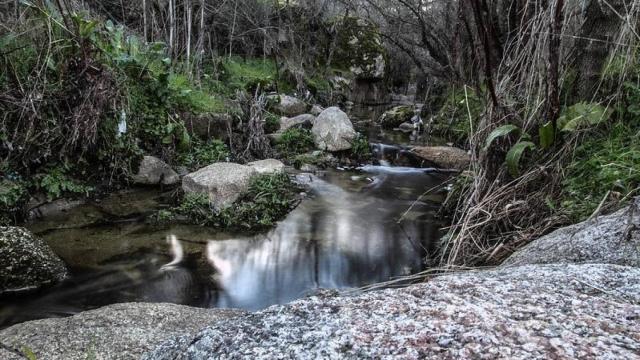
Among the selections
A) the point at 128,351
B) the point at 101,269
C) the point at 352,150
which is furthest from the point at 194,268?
the point at 352,150

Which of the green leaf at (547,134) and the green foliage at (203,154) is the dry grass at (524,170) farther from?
the green foliage at (203,154)

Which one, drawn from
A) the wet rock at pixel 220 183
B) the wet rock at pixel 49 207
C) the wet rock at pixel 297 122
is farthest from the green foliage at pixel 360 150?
the wet rock at pixel 49 207

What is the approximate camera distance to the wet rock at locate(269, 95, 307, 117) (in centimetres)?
908

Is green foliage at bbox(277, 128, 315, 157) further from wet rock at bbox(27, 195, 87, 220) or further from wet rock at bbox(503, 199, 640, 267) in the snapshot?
wet rock at bbox(503, 199, 640, 267)

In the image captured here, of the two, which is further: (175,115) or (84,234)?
(175,115)

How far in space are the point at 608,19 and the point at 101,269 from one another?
13.9ft

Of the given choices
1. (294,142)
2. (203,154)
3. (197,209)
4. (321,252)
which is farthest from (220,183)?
(294,142)

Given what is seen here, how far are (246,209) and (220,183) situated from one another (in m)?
0.47

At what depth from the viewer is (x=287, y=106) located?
9.30 m

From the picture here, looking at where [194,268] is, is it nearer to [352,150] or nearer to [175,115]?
[175,115]

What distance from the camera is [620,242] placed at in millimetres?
1827

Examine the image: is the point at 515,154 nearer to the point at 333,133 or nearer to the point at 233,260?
the point at 233,260

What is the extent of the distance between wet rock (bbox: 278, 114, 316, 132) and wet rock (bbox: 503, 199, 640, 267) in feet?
19.4

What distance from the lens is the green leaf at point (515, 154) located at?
2.99 metres
